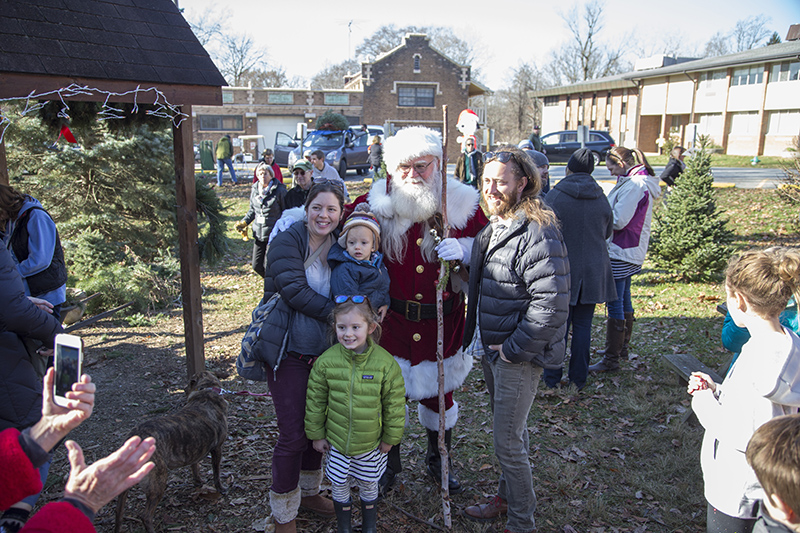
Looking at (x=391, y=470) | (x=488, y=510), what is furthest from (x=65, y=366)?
(x=488, y=510)

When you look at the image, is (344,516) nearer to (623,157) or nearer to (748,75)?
(623,157)

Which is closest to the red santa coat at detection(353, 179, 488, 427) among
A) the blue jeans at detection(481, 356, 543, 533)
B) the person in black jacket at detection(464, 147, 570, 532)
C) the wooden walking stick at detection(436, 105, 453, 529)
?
the wooden walking stick at detection(436, 105, 453, 529)

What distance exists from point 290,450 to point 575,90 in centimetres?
4375

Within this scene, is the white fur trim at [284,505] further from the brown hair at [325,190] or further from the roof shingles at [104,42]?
the roof shingles at [104,42]

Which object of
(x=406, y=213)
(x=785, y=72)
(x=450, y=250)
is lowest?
(x=450, y=250)

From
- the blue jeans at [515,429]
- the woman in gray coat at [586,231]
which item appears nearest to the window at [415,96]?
the woman in gray coat at [586,231]

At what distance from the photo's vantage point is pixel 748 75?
98.3 feet

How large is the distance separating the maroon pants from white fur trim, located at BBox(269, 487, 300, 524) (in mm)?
29

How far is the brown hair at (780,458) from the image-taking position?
1.53m

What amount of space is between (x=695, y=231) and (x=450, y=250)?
7000 millimetres

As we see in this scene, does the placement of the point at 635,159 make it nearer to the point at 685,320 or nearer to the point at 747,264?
the point at 685,320

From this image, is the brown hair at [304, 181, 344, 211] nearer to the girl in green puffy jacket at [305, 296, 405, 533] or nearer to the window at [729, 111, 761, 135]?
the girl in green puffy jacket at [305, 296, 405, 533]

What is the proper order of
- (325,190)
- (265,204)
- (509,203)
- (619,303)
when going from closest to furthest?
(509,203)
(325,190)
(619,303)
(265,204)

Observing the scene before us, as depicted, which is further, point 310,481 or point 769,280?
point 310,481
